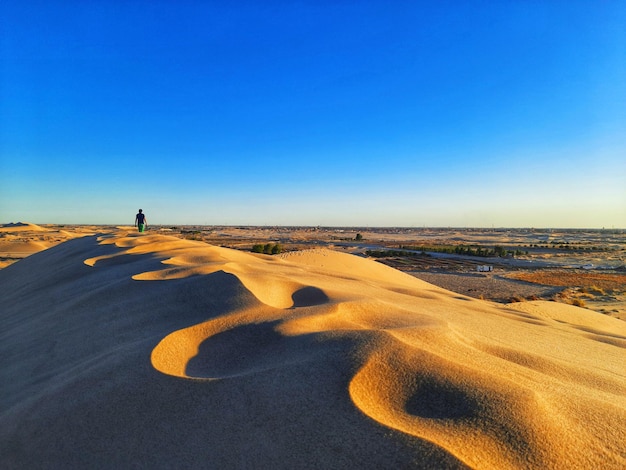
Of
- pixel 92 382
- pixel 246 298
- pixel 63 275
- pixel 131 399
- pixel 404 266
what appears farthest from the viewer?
pixel 404 266

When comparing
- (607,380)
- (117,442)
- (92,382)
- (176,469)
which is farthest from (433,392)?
(92,382)

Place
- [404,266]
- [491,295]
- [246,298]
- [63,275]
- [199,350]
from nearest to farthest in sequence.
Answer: [199,350] < [246,298] < [63,275] < [491,295] < [404,266]

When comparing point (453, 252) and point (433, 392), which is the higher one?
point (433, 392)

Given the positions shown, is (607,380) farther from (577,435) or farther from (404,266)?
(404,266)

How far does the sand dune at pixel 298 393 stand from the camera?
148 centimetres

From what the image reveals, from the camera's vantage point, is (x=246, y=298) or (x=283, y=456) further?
(x=246, y=298)

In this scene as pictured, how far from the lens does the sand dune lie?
58.3 inches

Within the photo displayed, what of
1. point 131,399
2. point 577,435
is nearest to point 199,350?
point 131,399

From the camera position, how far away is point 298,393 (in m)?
1.82

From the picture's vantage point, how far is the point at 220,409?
1811 millimetres

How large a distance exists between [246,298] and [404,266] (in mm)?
21103

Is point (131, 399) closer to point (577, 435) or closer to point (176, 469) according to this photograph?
point (176, 469)

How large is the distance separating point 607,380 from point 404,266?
21.3 m

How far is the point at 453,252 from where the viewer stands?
34.7m
